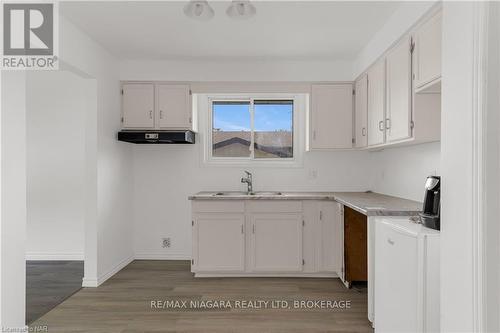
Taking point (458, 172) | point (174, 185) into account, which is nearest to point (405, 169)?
point (458, 172)

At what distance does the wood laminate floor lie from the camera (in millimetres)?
2525

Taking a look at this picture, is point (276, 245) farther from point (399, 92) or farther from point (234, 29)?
point (234, 29)

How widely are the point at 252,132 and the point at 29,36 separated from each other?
2.60 m

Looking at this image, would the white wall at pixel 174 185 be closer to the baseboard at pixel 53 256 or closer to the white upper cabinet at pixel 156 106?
the white upper cabinet at pixel 156 106

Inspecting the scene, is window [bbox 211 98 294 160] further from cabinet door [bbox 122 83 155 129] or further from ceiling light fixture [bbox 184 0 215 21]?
ceiling light fixture [bbox 184 0 215 21]

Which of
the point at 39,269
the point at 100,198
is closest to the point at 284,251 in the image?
the point at 100,198

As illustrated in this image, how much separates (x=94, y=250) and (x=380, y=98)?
317cm

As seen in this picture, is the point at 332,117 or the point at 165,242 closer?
the point at 332,117

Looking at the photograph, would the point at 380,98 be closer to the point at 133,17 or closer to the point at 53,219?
the point at 133,17

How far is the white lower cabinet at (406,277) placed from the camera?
1658 millimetres

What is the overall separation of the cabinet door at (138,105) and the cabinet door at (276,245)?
1.72 meters

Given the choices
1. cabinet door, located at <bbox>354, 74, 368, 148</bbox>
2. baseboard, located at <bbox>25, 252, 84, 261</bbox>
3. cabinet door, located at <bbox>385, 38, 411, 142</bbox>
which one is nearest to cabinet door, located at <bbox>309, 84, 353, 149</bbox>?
cabinet door, located at <bbox>354, 74, 368, 148</bbox>

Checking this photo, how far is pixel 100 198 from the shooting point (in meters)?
3.42

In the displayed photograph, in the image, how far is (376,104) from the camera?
10.3ft
